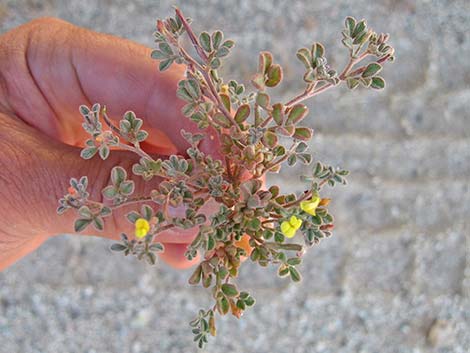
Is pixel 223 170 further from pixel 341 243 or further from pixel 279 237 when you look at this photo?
pixel 341 243

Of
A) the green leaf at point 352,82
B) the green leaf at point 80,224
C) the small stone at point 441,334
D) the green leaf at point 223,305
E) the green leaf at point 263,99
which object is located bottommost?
the green leaf at point 223,305

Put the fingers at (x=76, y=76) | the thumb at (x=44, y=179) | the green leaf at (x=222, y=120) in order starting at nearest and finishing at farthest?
the green leaf at (x=222, y=120)
the thumb at (x=44, y=179)
the fingers at (x=76, y=76)

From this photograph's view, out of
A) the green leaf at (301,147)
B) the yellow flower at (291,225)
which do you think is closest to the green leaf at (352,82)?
the green leaf at (301,147)

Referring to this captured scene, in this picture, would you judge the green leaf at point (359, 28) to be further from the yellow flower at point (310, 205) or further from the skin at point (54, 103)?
the skin at point (54, 103)

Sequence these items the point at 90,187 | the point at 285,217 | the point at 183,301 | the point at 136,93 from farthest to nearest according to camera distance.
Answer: the point at 183,301, the point at 136,93, the point at 90,187, the point at 285,217

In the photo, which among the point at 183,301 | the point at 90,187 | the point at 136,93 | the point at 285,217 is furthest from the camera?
the point at 183,301

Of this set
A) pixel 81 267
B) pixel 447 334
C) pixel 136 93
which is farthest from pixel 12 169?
pixel 447 334

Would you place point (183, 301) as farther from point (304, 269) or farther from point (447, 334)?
point (447, 334)

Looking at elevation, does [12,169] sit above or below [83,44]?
below
